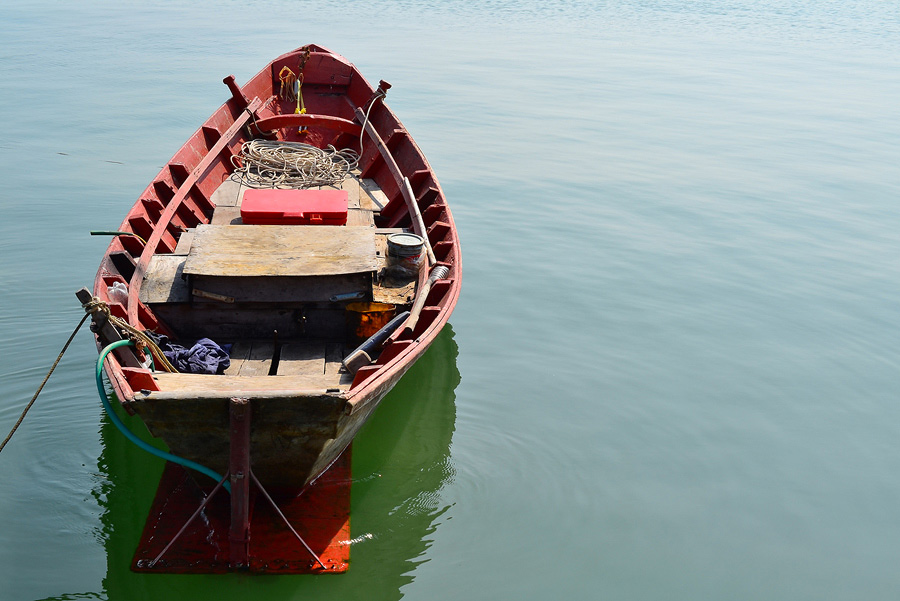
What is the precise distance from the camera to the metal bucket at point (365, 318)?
6.26 metres

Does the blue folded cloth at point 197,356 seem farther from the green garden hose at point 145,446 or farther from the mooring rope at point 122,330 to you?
the green garden hose at point 145,446

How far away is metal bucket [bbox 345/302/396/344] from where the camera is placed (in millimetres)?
6258

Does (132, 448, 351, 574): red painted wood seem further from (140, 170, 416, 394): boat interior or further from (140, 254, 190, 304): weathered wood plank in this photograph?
(140, 254, 190, 304): weathered wood plank

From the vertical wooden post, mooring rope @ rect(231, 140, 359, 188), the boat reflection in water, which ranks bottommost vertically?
the boat reflection in water

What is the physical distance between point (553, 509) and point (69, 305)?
19.6 ft

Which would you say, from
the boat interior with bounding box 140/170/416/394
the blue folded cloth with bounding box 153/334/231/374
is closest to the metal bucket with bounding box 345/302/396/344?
the boat interior with bounding box 140/170/416/394

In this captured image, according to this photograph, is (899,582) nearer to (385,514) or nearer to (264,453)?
(385,514)

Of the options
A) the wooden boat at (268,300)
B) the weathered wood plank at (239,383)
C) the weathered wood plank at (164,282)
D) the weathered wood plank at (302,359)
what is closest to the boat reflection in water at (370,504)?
the wooden boat at (268,300)

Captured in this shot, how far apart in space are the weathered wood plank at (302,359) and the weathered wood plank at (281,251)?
67cm

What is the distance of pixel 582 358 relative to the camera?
8.12 m

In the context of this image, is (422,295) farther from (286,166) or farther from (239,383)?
(286,166)

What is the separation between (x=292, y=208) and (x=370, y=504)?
2983mm

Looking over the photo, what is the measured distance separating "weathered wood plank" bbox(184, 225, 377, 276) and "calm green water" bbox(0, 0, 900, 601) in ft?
5.17

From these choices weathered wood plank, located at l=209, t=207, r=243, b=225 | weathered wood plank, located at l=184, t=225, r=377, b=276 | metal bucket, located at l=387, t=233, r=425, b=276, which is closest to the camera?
weathered wood plank, located at l=184, t=225, r=377, b=276
